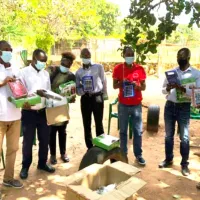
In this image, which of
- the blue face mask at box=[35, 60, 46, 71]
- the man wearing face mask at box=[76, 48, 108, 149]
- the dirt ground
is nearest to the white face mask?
the man wearing face mask at box=[76, 48, 108, 149]

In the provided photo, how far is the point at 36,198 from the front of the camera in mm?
3574

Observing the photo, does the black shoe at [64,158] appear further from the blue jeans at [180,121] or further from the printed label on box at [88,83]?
the blue jeans at [180,121]

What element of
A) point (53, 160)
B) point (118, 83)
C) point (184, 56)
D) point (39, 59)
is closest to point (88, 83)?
point (118, 83)

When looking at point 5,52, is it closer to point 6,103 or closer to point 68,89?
point 6,103

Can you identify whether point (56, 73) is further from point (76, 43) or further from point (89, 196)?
point (76, 43)

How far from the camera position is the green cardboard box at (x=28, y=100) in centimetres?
325

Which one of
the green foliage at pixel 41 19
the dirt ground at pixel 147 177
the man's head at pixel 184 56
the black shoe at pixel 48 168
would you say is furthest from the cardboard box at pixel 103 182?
the green foliage at pixel 41 19

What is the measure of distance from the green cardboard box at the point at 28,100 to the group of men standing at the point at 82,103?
0.19 feet

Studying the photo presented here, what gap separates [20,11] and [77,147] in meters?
11.2

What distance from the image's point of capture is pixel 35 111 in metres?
3.80

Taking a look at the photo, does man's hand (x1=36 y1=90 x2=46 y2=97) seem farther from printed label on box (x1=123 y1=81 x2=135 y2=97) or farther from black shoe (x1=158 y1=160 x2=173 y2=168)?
black shoe (x1=158 y1=160 x2=173 y2=168)

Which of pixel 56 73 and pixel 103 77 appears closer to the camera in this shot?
pixel 56 73

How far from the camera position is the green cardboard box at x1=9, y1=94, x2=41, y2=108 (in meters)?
3.25

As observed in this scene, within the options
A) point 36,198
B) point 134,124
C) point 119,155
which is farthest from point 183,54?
point 36,198
